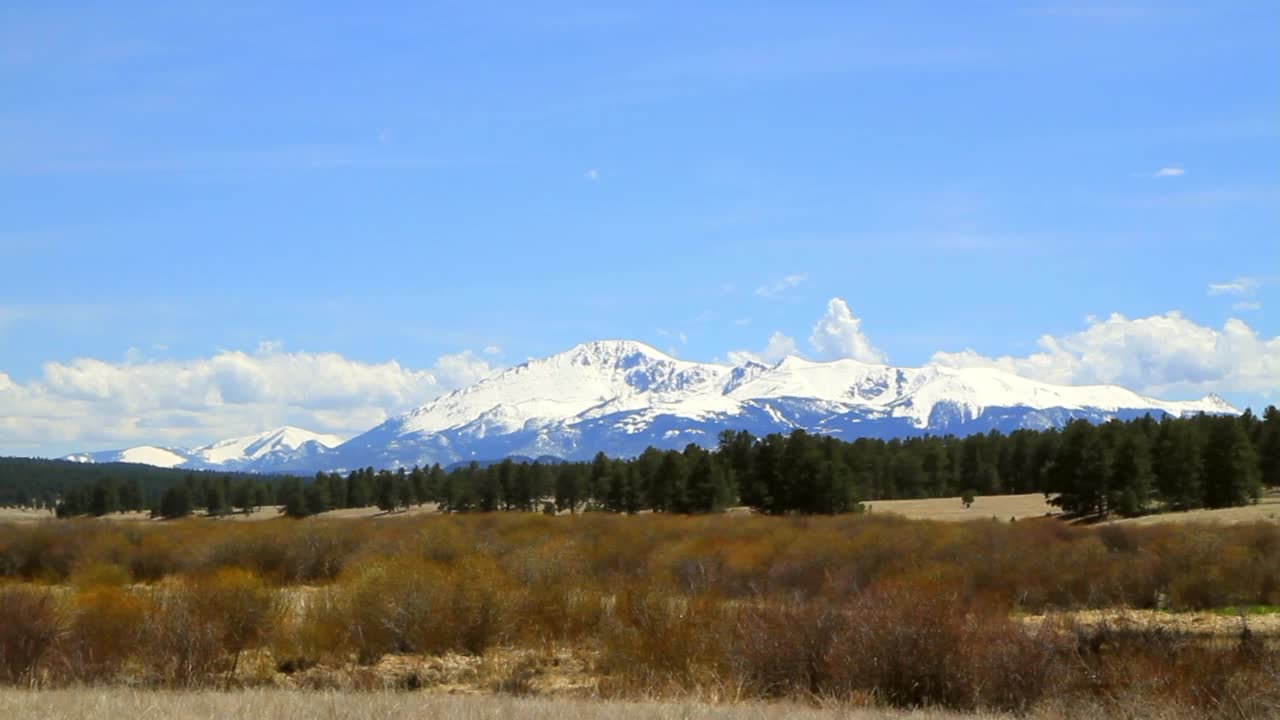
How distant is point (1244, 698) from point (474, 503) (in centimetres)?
10758

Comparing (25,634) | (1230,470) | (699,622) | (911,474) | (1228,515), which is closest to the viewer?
(25,634)

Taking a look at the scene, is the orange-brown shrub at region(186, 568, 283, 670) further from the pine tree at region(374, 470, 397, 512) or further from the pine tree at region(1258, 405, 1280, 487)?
the pine tree at region(374, 470, 397, 512)

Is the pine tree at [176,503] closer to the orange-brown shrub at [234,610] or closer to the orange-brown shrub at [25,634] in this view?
the orange-brown shrub at [234,610]

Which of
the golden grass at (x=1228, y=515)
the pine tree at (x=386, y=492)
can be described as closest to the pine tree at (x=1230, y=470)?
the golden grass at (x=1228, y=515)

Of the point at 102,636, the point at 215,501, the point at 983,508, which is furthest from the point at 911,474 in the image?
the point at 102,636

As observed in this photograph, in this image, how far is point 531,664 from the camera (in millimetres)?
23203

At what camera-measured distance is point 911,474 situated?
118m

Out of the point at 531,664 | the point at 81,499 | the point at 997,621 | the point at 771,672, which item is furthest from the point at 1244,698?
the point at 81,499

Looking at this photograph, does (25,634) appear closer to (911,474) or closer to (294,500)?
(911,474)

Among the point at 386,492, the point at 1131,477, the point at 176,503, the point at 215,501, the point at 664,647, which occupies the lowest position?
the point at 664,647

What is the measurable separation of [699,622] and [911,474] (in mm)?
99819

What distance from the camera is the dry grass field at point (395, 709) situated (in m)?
13.3

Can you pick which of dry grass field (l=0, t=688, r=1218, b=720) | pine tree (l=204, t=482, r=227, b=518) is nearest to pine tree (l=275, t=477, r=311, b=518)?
pine tree (l=204, t=482, r=227, b=518)

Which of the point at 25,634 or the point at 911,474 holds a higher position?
the point at 911,474
